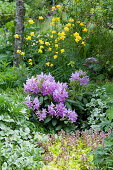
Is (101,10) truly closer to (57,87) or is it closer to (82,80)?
(82,80)

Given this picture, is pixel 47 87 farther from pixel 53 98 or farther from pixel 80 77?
pixel 80 77

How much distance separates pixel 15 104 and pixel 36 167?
903mm

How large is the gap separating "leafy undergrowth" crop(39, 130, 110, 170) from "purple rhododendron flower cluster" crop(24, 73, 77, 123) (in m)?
0.35

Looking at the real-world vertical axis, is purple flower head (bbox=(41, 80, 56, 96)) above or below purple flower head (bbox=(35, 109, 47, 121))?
above

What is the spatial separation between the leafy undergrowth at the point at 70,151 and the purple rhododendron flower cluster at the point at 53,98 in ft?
1.14

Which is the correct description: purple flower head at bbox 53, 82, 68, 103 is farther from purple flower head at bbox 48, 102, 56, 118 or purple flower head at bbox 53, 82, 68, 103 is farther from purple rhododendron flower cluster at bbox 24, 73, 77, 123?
purple flower head at bbox 48, 102, 56, 118

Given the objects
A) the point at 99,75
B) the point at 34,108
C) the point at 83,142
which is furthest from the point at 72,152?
the point at 99,75

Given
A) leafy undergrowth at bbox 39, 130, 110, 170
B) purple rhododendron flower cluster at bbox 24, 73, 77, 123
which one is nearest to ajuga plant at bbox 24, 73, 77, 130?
purple rhododendron flower cluster at bbox 24, 73, 77, 123

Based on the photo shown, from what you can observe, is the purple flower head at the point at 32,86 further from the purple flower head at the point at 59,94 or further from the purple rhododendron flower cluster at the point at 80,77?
the purple rhododendron flower cluster at the point at 80,77

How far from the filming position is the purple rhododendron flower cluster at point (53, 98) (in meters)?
3.44

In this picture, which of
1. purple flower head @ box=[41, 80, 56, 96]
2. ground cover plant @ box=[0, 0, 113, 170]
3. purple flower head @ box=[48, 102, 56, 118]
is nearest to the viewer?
ground cover plant @ box=[0, 0, 113, 170]

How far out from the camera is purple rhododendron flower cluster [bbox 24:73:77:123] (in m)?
3.44

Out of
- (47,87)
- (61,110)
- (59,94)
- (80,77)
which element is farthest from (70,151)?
(80,77)

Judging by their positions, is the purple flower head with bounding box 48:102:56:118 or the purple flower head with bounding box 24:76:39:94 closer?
the purple flower head with bounding box 48:102:56:118
